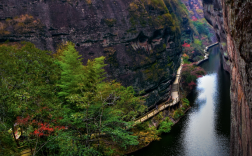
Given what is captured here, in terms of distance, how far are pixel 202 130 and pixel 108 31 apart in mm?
17096

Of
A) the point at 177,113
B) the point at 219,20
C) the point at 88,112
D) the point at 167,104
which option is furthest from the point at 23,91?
the point at 219,20

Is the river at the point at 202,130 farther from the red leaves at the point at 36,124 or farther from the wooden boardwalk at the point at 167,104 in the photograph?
the red leaves at the point at 36,124

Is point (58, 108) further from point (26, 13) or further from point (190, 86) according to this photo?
point (190, 86)

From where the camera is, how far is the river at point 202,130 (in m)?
20.8

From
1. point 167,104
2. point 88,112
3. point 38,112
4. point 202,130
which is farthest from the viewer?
point 167,104

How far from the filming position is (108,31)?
26.2m

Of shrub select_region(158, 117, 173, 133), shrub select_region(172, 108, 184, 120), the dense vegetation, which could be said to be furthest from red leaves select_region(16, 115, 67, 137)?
shrub select_region(172, 108, 184, 120)

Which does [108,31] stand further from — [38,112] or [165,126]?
[38,112]

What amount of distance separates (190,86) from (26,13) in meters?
29.7

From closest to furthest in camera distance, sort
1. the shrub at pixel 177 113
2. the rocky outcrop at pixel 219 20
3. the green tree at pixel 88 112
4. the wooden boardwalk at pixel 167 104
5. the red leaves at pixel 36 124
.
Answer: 1. the red leaves at pixel 36 124
2. the green tree at pixel 88 112
3. the wooden boardwalk at pixel 167 104
4. the shrub at pixel 177 113
5. the rocky outcrop at pixel 219 20

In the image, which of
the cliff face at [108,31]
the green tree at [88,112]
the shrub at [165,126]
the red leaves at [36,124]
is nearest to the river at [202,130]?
the shrub at [165,126]

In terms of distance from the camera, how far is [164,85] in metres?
31.6

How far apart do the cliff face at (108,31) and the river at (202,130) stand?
224 inches

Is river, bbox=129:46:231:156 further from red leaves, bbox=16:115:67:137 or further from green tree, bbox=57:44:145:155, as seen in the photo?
red leaves, bbox=16:115:67:137
